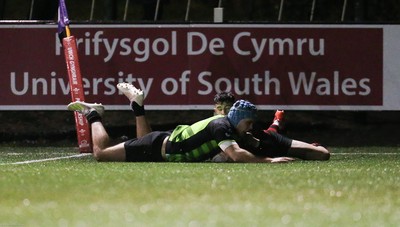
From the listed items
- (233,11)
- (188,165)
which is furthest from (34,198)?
(233,11)

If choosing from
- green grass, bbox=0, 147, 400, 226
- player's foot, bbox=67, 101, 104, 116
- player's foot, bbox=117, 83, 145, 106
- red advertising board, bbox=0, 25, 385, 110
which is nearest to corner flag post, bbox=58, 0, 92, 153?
red advertising board, bbox=0, 25, 385, 110

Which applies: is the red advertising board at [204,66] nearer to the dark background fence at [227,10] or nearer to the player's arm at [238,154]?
the dark background fence at [227,10]

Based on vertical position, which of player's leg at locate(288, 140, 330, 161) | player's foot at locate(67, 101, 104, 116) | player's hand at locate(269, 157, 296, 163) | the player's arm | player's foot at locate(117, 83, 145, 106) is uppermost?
player's foot at locate(117, 83, 145, 106)

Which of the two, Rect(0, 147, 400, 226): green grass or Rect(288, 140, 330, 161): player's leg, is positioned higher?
Rect(0, 147, 400, 226): green grass

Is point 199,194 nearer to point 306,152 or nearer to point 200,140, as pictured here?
point 200,140

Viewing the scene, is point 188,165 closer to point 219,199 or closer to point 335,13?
point 219,199

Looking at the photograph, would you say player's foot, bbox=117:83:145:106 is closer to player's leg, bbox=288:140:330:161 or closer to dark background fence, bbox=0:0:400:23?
player's leg, bbox=288:140:330:161

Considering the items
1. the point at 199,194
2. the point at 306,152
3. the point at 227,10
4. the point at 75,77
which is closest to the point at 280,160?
the point at 306,152

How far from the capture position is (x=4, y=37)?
19.5 meters

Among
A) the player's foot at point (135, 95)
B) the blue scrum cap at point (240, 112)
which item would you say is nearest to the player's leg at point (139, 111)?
the player's foot at point (135, 95)

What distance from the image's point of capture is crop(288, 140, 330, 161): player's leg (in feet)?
48.1

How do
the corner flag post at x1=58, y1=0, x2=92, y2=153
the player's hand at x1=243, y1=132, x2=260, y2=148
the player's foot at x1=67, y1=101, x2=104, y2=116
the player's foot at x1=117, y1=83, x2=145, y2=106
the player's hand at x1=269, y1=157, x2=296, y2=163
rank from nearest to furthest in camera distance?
1. the player's hand at x1=269, y1=157, x2=296, y2=163
2. the player's hand at x1=243, y1=132, x2=260, y2=148
3. the player's foot at x1=117, y1=83, x2=145, y2=106
4. the player's foot at x1=67, y1=101, x2=104, y2=116
5. the corner flag post at x1=58, y1=0, x2=92, y2=153

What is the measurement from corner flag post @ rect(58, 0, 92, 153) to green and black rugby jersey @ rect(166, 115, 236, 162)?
138 inches

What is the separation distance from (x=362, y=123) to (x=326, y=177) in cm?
1028
